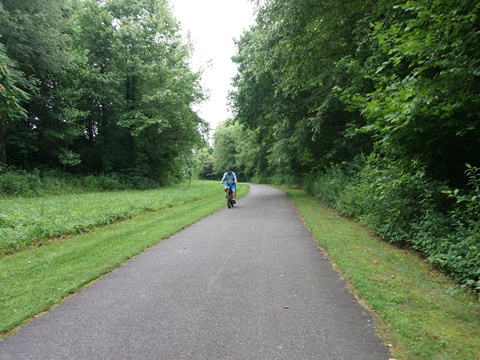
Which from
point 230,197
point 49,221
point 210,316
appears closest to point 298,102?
point 230,197

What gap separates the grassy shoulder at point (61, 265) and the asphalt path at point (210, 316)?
0.25m

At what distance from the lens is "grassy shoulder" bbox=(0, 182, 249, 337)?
349cm

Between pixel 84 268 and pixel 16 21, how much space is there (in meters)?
17.1

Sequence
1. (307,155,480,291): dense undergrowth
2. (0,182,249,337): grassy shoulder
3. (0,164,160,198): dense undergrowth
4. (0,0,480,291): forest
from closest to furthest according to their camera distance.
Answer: (0,182,249,337): grassy shoulder → (307,155,480,291): dense undergrowth → (0,0,480,291): forest → (0,164,160,198): dense undergrowth

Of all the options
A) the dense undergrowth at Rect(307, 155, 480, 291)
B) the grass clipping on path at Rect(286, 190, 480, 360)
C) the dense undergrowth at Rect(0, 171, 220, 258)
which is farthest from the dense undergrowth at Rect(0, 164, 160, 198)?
the dense undergrowth at Rect(307, 155, 480, 291)

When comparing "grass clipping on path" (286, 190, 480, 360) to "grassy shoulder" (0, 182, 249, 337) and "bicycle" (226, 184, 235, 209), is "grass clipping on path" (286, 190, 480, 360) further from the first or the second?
"bicycle" (226, 184, 235, 209)

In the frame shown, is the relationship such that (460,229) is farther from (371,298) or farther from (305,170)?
(305,170)

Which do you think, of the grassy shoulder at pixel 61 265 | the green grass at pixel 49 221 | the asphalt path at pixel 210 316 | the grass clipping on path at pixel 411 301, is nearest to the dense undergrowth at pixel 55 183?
the green grass at pixel 49 221

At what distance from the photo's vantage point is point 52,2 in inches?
682

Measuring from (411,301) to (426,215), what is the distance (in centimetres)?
275

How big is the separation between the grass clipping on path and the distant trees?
1785 cm

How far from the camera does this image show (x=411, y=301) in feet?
11.3

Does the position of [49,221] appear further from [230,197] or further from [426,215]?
[426,215]

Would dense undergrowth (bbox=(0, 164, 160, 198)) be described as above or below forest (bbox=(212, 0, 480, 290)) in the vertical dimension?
below
